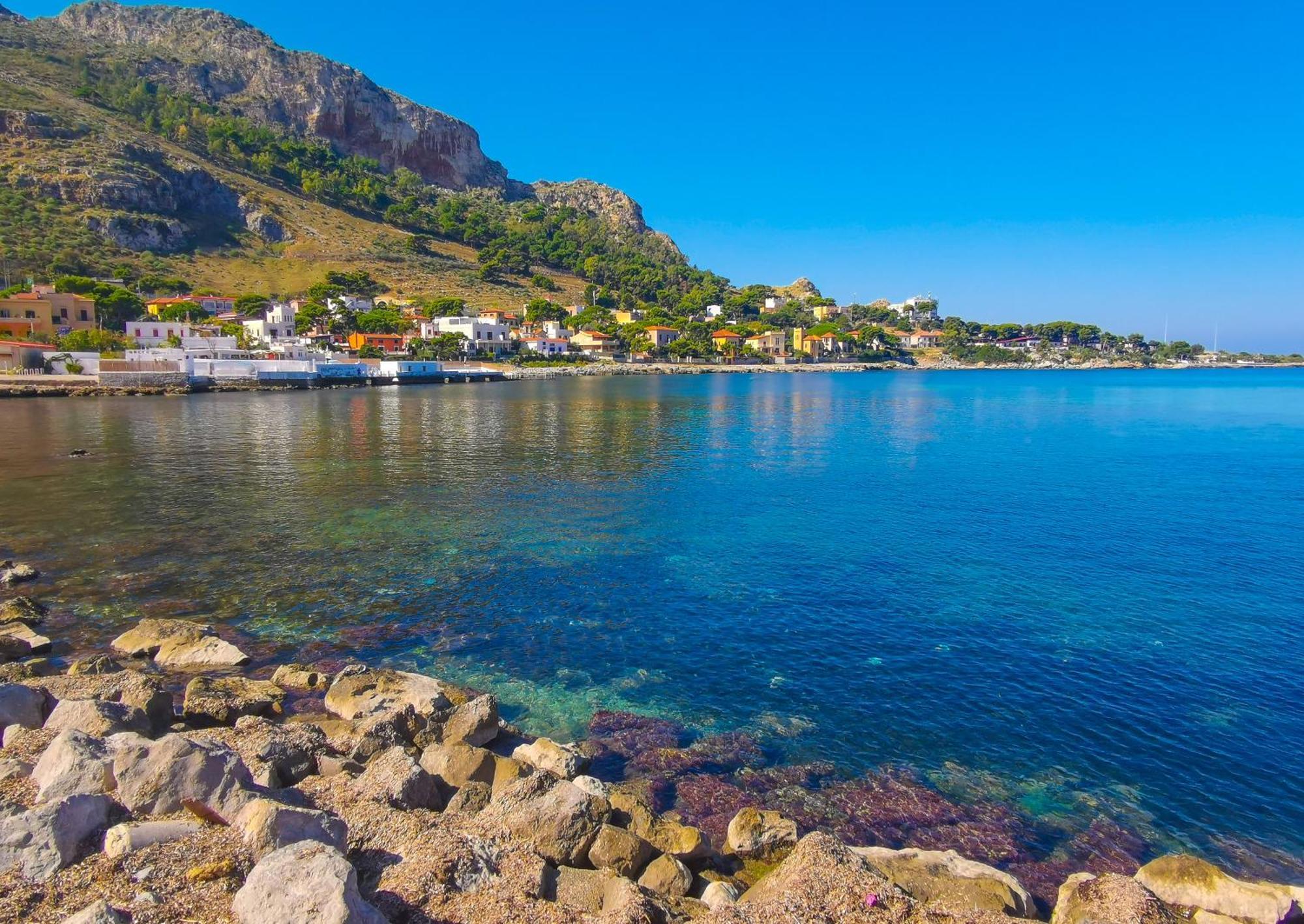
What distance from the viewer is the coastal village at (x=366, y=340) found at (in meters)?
80.1

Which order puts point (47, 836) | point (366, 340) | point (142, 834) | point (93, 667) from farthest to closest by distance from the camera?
point (366, 340) < point (93, 667) < point (142, 834) < point (47, 836)

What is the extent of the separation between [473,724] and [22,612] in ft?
41.7

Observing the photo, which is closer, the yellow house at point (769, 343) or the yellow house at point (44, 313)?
the yellow house at point (44, 313)

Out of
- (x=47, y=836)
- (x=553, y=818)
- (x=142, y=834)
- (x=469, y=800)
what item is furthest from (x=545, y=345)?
(x=47, y=836)

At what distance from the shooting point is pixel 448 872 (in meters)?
6.94

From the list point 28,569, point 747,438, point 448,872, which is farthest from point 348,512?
point 747,438

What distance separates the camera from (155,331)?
9006 centimetres

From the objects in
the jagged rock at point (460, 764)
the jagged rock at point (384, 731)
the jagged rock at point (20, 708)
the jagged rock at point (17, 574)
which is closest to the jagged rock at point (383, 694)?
the jagged rock at point (384, 731)

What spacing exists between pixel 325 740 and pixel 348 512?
17676 millimetres

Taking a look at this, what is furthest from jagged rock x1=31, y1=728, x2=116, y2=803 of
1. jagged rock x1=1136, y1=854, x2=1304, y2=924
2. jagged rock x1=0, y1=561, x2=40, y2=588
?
jagged rock x1=0, y1=561, x2=40, y2=588

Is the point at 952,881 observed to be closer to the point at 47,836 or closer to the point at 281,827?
the point at 281,827

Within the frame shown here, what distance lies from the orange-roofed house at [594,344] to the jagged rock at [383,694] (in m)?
130

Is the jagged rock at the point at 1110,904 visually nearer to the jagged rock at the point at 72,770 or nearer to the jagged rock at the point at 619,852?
the jagged rock at the point at 619,852

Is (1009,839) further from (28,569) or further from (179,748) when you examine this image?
(28,569)
